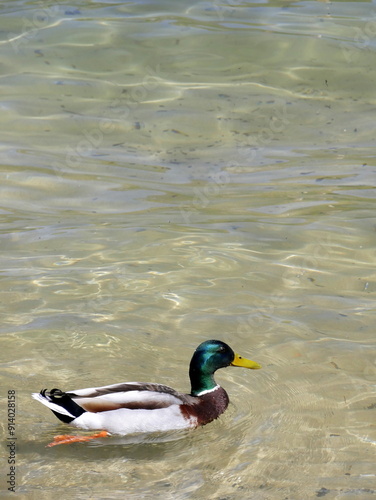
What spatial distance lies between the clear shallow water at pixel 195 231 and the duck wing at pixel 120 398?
24cm

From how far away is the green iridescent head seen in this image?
5.46 metres

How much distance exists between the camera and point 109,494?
4527mm

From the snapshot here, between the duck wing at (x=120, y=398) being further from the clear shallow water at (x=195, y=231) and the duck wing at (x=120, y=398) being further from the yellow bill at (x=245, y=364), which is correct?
the yellow bill at (x=245, y=364)

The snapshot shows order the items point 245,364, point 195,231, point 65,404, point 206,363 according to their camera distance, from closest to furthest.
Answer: point 65,404 → point 206,363 → point 245,364 → point 195,231

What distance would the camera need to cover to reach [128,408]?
16.7 feet

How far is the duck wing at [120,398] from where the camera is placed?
16.6 feet

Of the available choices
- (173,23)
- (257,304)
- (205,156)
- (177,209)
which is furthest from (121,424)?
(173,23)

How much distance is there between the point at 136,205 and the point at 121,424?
405 cm

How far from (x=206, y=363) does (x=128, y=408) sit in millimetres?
644

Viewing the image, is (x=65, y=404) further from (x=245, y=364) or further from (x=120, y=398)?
(x=245, y=364)

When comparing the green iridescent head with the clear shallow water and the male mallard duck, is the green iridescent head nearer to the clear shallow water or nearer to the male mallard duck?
the male mallard duck

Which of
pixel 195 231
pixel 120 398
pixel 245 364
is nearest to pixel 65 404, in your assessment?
pixel 120 398

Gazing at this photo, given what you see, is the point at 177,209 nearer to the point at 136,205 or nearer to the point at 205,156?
the point at 136,205

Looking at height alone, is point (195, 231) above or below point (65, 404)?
above
